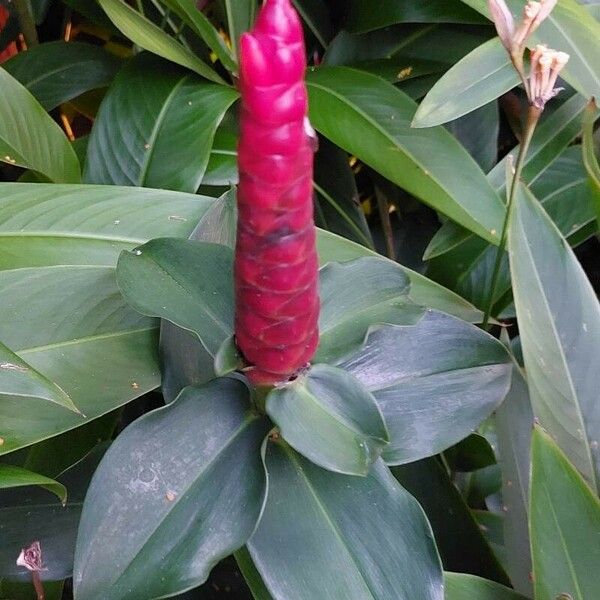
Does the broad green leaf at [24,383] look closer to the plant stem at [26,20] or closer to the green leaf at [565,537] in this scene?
the green leaf at [565,537]

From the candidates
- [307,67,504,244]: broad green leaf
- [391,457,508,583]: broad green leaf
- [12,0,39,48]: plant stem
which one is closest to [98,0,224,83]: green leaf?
[307,67,504,244]: broad green leaf

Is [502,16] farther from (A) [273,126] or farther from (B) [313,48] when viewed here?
(B) [313,48]

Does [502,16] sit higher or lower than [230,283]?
higher

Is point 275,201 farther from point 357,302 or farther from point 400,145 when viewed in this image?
point 400,145

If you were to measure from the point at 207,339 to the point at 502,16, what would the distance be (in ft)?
0.94

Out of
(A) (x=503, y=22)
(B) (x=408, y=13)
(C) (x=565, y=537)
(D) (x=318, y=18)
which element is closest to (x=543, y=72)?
(A) (x=503, y=22)

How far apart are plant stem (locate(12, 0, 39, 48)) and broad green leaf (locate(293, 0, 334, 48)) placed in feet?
1.15

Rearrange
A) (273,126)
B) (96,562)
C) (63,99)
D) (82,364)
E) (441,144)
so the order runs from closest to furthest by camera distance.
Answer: (273,126), (96,562), (82,364), (441,144), (63,99)

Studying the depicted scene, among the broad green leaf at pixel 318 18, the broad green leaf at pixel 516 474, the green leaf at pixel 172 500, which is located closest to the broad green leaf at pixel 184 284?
the green leaf at pixel 172 500

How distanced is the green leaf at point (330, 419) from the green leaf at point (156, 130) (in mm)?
333

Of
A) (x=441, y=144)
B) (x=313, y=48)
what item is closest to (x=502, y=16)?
(x=441, y=144)

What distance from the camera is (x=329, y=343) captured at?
0.40 meters

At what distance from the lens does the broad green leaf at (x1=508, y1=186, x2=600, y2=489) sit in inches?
20.3

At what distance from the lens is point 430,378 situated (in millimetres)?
448
